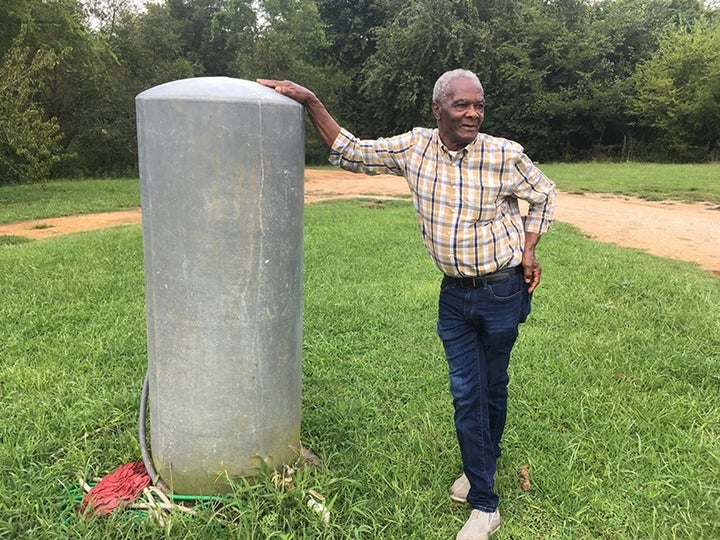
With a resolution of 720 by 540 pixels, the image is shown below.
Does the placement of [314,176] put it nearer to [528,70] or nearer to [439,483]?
[528,70]

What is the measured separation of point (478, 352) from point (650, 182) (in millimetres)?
15963

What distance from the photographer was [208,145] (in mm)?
1887

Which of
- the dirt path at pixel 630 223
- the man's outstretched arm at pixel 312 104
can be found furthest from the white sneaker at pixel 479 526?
the dirt path at pixel 630 223

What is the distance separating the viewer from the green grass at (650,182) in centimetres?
1395

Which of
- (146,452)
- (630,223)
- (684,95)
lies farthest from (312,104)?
(684,95)

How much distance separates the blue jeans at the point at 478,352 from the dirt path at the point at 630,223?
221 inches

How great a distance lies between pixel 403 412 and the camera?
3.05 meters

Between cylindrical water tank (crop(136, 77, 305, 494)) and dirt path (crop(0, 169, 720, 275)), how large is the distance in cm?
621

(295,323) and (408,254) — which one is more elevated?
(295,323)

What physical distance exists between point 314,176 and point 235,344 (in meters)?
19.4

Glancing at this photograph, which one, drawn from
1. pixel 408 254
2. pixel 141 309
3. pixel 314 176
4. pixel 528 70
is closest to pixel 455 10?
pixel 528 70

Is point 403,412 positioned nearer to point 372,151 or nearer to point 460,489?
point 460,489

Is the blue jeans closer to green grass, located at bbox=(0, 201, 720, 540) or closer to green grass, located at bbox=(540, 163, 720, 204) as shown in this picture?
green grass, located at bbox=(0, 201, 720, 540)

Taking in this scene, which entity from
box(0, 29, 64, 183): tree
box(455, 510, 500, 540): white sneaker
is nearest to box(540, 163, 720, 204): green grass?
box(0, 29, 64, 183): tree
